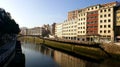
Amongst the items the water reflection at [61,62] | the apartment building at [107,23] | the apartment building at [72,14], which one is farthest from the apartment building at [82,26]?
the apartment building at [72,14]

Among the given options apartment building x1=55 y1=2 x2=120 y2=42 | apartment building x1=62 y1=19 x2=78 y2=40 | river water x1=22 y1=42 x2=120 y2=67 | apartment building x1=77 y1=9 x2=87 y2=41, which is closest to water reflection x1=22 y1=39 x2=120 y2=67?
river water x1=22 y1=42 x2=120 y2=67

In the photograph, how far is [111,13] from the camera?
7581 centimetres

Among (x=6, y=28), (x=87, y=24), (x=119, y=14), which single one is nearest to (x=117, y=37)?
(x=119, y=14)

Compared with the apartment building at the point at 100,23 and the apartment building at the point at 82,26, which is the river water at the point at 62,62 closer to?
the apartment building at the point at 100,23

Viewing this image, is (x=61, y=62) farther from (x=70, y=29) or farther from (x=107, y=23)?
(x=70, y=29)

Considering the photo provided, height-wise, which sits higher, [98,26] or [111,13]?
[111,13]

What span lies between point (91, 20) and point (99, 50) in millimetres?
30954

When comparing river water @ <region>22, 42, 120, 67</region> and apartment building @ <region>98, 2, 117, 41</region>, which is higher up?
apartment building @ <region>98, 2, 117, 41</region>

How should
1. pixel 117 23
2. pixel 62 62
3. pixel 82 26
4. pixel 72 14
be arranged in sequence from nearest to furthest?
pixel 62 62 → pixel 117 23 → pixel 82 26 → pixel 72 14

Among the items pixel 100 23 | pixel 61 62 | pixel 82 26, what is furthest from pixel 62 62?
pixel 82 26

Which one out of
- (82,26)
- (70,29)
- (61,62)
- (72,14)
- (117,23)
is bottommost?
(61,62)

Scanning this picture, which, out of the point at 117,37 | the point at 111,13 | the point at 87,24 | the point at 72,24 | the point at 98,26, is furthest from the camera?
the point at 72,24

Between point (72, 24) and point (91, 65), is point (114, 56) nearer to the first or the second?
point (91, 65)

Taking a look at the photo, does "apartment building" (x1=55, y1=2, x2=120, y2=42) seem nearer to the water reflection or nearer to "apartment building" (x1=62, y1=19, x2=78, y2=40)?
"apartment building" (x1=62, y1=19, x2=78, y2=40)
